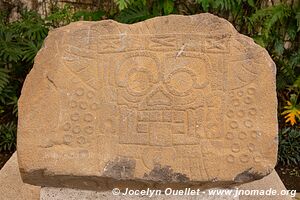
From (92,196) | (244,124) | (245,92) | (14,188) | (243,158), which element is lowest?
(14,188)

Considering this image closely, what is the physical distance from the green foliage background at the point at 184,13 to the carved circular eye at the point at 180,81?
1.43m

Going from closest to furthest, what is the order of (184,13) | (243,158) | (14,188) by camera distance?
1. (243,158)
2. (14,188)
3. (184,13)

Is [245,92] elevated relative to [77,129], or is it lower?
elevated

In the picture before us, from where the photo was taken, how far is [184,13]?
3674mm

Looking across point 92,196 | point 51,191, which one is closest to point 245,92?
point 92,196

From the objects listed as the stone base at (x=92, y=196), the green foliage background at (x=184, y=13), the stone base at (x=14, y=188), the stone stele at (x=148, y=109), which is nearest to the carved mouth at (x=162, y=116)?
the stone stele at (x=148, y=109)

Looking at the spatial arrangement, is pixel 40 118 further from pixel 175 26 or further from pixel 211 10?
pixel 211 10

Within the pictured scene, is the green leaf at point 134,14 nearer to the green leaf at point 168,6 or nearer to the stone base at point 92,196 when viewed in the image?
the green leaf at point 168,6

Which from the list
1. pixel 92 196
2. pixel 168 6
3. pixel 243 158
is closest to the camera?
pixel 243 158

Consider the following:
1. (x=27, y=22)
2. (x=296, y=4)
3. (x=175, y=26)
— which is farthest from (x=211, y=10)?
(x=175, y=26)

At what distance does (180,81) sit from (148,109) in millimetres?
171

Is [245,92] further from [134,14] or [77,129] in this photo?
[134,14]

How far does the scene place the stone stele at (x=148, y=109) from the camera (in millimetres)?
1905

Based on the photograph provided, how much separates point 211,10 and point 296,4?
1.99ft
